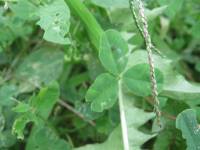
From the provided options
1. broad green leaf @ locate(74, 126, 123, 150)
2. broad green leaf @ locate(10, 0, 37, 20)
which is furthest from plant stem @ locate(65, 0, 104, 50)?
broad green leaf @ locate(74, 126, 123, 150)

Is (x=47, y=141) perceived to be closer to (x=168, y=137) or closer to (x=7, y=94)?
(x=7, y=94)

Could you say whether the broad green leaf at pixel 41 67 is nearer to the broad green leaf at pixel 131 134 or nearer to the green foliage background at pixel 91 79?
the green foliage background at pixel 91 79

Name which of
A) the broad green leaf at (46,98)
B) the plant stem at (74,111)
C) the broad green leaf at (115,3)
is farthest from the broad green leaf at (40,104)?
the broad green leaf at (115,3)

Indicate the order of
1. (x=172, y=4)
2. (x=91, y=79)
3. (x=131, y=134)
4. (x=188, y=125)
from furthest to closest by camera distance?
(x=91, y=79) → (x=172, y=4) → (x=131, y=134) → (x=188, y=125)

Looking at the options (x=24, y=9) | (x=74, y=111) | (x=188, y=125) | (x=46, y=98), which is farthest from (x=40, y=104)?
(x=188, y=125)

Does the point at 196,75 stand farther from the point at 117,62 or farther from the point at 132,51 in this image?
the point at 117,62

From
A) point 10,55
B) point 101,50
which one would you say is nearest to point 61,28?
point 101,50
